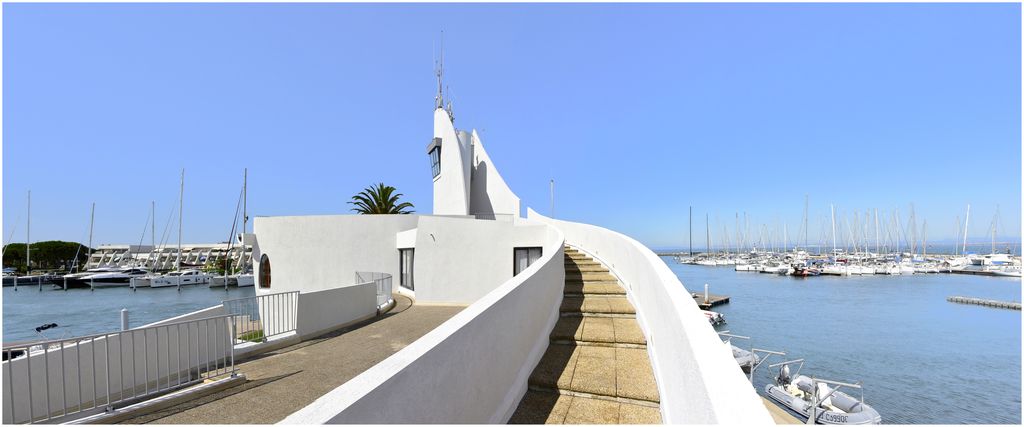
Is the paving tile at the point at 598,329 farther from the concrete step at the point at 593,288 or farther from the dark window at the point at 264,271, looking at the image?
the dark window at the point at 264,271

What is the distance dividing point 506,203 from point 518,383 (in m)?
19.3

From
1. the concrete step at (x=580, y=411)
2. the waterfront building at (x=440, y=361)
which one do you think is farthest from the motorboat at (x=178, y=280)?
the concrete step at (x=580, y=411)

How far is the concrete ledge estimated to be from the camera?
500 cm

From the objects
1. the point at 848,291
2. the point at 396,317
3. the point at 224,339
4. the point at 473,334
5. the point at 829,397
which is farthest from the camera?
the point at 848,291

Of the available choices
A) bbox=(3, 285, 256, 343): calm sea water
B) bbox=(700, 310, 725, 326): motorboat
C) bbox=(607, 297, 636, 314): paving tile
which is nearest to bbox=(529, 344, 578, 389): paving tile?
bbox=(607, 297, 636, 314): paving tile

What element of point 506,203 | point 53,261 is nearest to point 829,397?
point 506,203

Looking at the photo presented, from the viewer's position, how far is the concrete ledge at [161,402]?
500 centimetres

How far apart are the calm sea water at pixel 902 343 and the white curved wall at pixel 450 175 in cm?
1785

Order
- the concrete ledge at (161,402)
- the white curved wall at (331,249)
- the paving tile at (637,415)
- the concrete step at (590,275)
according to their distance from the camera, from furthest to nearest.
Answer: the white curved wall at (331,249)
the concrete step at (590,275)
the concrete ledge at (161,402)
the paving tile at (637,415)

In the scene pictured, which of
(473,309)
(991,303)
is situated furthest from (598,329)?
(991,303)

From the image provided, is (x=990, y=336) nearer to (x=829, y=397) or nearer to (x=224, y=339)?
(x=829, y=397)

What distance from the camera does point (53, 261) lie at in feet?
249

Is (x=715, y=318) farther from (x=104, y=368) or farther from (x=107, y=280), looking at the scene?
(x=107, y=280)

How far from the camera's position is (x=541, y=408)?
13.5 feet
